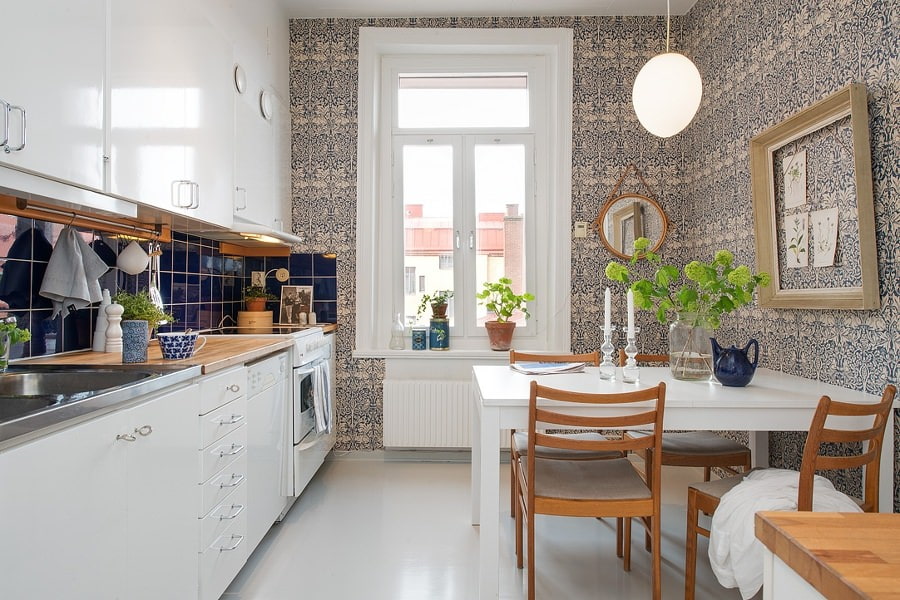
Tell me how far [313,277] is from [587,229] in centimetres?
191

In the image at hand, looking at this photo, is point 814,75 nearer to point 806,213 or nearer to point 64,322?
point 806,213

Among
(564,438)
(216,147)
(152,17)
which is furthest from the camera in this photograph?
(216,147)

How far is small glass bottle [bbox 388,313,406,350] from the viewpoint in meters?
3.82

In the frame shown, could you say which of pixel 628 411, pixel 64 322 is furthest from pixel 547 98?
pixel 64 322

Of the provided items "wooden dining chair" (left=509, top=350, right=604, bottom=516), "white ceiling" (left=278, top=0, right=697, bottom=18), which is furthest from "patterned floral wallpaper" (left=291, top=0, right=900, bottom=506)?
"wooden dining chair" (left=509, top=350, right=604, bottom=516)

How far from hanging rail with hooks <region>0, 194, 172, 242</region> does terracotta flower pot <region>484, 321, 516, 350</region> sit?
2.02 metres

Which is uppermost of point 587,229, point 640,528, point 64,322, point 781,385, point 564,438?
point 587,229

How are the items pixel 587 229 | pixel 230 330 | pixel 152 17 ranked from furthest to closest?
pixel 587 229, pixel 230 330, pixel 152 17

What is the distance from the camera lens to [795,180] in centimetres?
239

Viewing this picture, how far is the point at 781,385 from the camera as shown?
2.22m

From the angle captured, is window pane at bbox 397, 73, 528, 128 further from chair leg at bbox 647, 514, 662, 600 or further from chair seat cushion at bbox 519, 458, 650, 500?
chair leg at bbox 647, 514, 662, 600

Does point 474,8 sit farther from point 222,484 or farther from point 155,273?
point 222,484

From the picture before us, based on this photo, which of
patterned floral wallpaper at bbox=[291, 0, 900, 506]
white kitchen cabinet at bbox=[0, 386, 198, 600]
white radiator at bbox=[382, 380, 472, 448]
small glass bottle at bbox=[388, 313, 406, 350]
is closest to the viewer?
white kitchen cabinet at bbox=[0, 386, 198, 600]

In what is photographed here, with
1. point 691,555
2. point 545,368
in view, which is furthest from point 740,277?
point 691,555
